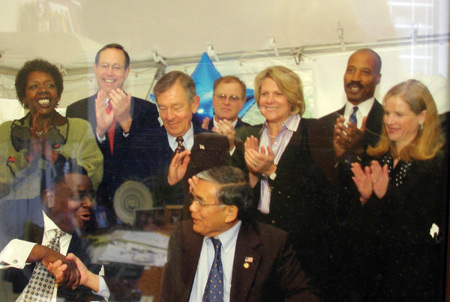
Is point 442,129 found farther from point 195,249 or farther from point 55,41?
point 55,41

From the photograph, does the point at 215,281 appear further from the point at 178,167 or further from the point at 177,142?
the point at 177,142

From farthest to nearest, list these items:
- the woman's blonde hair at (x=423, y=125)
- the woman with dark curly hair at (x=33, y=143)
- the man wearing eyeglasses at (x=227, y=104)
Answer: the woman with dark curly hair at (x=33, y=143)
the man wearing eyeglasses at (x=227, y=104)
the woman's blonde hair at (x=423, y=125)

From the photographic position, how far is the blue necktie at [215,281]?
2.42 metres

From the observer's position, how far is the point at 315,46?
243 centimetres

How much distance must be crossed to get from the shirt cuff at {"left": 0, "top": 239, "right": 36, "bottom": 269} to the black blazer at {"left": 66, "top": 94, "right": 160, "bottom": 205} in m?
0.55

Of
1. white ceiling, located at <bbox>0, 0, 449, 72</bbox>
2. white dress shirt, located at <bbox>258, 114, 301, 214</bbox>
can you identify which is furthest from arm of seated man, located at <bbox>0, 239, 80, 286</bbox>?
white dress shirt, located at <bbox>258, 114, 301, 214</bbox>

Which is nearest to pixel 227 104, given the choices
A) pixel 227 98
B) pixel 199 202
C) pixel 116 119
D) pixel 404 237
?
pixel 227 98

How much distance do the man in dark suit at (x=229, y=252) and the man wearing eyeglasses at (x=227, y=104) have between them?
238mm

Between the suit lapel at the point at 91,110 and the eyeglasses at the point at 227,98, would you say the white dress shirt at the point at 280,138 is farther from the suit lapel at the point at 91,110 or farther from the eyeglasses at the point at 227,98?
the suit lapel at the point at 91,110

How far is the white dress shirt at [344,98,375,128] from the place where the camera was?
238 cm

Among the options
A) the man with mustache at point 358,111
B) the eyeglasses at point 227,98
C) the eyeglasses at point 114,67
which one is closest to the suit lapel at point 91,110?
the eyeglasses at point 114,67

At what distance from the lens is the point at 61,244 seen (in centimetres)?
267

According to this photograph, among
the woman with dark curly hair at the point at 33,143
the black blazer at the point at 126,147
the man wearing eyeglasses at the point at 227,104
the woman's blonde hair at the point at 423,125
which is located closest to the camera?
the woman's blonde hair at the point at 423,125

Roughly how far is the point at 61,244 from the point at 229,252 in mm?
1009
